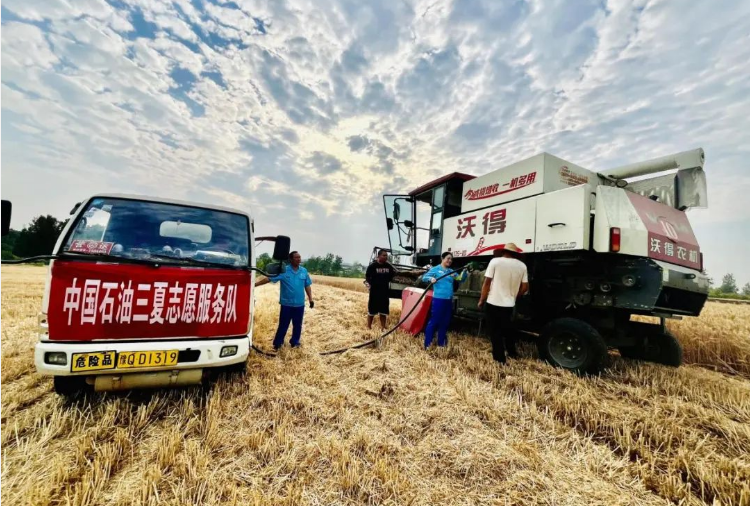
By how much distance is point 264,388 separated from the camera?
3.20 m

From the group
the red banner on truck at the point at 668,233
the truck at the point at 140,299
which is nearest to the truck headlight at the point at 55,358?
the truck at the point at 140,299

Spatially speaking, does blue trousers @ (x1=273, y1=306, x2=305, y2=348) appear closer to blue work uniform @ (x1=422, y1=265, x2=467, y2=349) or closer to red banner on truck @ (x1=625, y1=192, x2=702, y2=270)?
blue work uniform @ (x1=422, y1=265, x2=467, y2=349)

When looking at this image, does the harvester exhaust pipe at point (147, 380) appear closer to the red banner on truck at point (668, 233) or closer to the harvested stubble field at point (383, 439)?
the harvested stubble field at point (383, 439)

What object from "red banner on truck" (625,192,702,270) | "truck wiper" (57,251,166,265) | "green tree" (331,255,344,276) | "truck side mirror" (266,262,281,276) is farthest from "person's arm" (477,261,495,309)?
"green tree" (331,255,344,276)

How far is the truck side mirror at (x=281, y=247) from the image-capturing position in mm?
3728

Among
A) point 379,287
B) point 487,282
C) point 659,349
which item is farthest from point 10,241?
point 659,349

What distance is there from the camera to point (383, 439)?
238 cm

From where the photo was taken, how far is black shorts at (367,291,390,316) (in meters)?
6.43

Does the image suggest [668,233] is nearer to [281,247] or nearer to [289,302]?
[281,247]

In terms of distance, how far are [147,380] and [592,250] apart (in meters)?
4.94

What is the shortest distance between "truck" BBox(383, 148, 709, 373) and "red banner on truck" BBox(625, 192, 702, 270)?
0.7 inches

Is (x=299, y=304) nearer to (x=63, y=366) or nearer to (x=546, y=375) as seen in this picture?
(x=63, y=366)

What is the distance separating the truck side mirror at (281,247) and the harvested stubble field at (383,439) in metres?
1.32

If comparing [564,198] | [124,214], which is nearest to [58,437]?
[124,214]
